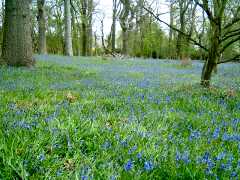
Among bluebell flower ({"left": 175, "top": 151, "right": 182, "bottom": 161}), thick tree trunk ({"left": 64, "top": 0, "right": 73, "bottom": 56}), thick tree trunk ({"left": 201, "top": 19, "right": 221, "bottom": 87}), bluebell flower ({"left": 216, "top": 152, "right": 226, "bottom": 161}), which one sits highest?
thick tree trunk ({"left": 64, "top": 0, "right": 73, "bottom": 56})

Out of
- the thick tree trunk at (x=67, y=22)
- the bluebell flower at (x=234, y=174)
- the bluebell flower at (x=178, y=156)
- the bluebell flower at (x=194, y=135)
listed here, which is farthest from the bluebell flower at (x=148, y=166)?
the thick tree trunk at (x=67, y=22)

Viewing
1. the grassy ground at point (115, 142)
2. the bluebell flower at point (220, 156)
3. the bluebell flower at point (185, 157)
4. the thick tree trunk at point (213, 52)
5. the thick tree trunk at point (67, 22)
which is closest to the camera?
the grassy ground at point (115, 142)

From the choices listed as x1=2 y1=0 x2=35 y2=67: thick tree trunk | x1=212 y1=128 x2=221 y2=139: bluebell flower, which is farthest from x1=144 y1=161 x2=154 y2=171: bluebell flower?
x1=2 y1=0 x2=35 y2=67: thick tree trunk

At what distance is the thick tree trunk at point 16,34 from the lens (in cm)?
1248

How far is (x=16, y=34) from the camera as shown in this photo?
12508 millimetres

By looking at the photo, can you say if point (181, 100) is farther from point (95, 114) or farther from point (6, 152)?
point (6, 152)

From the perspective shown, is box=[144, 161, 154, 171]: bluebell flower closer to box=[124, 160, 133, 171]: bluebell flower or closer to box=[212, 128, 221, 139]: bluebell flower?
box=[124, 160, 133, 171]: bluebell flower

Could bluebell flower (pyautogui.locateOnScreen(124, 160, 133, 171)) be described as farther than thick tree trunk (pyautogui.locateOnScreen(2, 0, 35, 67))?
No

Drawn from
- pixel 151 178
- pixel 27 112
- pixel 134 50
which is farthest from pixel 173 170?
pixel 134 50

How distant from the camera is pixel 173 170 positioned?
2.90m

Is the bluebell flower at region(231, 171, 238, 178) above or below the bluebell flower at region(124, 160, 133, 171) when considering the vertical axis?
below

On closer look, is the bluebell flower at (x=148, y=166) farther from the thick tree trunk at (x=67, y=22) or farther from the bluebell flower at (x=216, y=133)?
the thick tree trunk at (x=67, y=22)

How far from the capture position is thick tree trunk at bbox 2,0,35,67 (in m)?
12.5

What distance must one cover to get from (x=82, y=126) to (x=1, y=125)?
0.89 m
